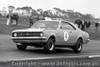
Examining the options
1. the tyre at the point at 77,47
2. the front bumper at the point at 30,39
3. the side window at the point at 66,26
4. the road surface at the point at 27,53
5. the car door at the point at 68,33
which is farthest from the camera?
the tyre at the point at 77,47

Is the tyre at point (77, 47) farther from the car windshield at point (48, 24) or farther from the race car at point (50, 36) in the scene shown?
the car windshield at point (48, 24)

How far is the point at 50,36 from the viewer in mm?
13438

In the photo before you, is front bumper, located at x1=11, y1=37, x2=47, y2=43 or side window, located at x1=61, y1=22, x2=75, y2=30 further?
side window, located at x1=61, y1=22, x2=75, y2=30

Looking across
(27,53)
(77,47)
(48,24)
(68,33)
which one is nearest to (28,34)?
(27,53)

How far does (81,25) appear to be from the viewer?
38.2 m

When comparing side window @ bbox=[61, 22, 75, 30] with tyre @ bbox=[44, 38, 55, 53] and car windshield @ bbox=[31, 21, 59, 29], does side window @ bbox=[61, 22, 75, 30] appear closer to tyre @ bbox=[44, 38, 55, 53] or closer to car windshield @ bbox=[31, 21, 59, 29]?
car windshield @ bbox=[31, 21, 59, 29]

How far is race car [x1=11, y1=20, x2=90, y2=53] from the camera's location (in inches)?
520

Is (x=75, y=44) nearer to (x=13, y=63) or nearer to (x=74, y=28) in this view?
(x=74, y=28)

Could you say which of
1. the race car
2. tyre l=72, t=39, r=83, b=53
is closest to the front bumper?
the race car

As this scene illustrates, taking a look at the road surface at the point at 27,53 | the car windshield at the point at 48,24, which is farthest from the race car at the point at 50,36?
the road surface at the point at 27,53

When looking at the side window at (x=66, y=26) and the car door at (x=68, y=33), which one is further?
the side window at (x=66, y=26)

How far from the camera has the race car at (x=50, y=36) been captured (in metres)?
13.2

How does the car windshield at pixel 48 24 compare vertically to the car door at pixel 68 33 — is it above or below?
above

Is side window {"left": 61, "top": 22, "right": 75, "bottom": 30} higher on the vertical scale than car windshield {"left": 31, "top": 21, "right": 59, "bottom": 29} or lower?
lower
